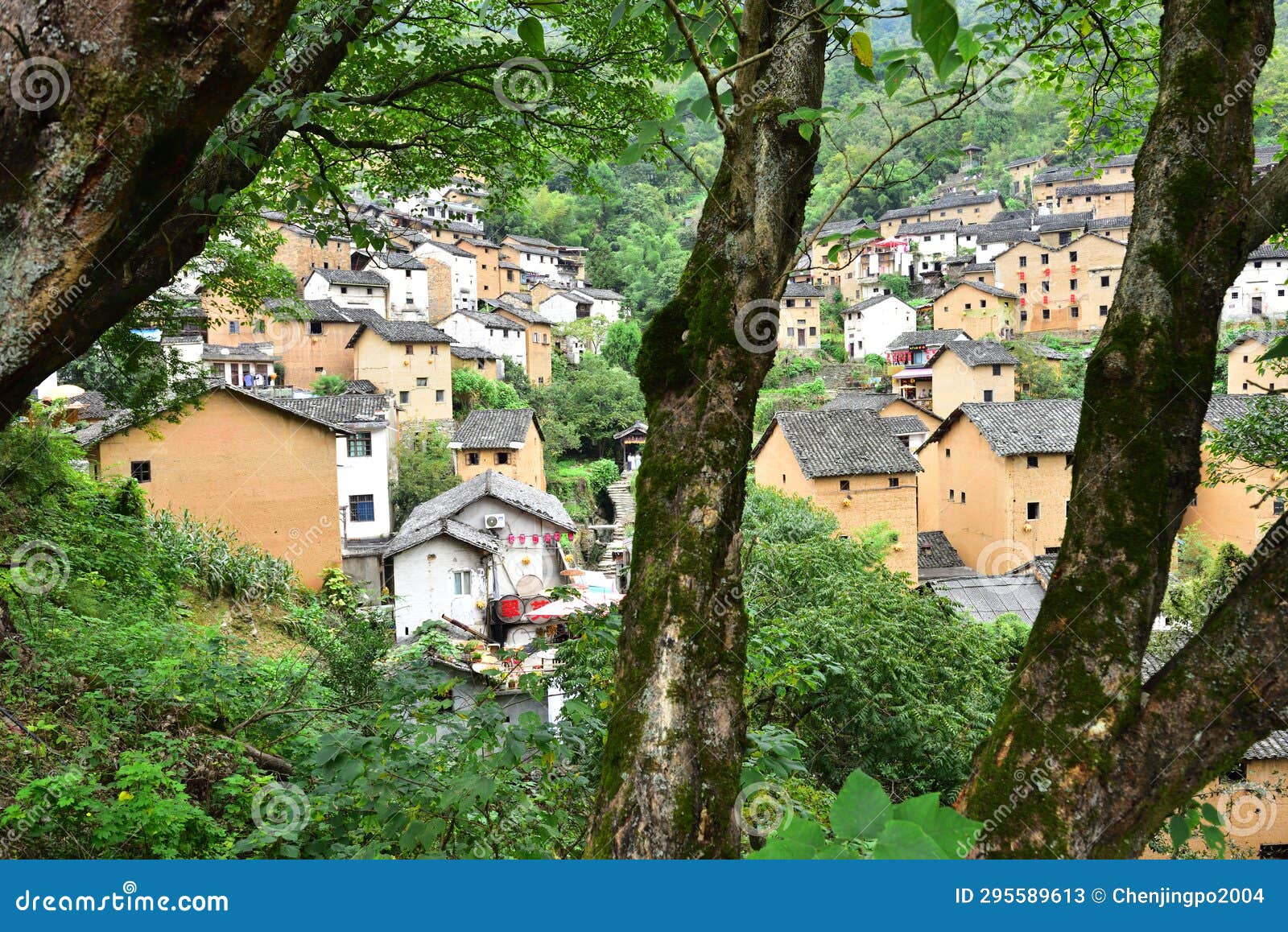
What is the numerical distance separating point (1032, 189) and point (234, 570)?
214 feet

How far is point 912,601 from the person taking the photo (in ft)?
39.4

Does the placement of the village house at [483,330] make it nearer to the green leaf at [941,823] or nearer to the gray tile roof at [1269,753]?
the gray tile roof at [1269,753]

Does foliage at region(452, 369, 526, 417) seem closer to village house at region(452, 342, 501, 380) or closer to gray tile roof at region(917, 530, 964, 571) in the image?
village house at region(452, 342, 501, 380)

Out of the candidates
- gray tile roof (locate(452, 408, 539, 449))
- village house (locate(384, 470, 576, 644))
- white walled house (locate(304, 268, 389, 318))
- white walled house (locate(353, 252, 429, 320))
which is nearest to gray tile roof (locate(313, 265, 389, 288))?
white walled house (locate(304, 268, 389, 318))

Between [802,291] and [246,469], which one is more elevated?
[802,291]

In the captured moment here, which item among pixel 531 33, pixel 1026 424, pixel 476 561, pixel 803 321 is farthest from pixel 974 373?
pixel 531 33

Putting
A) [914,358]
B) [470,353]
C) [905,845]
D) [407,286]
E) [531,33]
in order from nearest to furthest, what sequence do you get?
[905,845] < [531,33] < [470,353] < [914,358] < [407,286]

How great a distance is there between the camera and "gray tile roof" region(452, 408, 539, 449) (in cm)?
2803

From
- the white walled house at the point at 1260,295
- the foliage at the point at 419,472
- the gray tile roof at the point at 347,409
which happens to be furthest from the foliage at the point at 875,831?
the white walled house at the point at 1260,295

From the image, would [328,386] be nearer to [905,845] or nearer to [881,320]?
[881,320]

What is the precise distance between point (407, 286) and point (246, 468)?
2995 cm

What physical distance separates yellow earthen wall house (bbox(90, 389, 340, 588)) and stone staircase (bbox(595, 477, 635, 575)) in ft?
33.5

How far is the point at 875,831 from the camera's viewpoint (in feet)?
4.39

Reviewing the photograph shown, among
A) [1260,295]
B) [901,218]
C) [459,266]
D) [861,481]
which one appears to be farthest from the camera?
[901,218]
